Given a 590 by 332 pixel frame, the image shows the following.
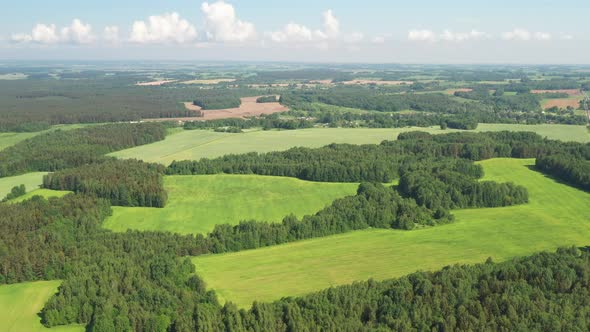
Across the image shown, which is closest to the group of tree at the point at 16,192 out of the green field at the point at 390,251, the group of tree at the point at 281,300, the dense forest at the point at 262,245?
the dense forest at the point at 262,245

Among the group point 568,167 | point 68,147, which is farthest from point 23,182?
point 568,167

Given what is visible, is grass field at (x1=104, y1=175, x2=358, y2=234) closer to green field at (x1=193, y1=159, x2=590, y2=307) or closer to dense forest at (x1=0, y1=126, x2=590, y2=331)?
dense forest at (x1=0, y1=126, x2=590, y2=331)

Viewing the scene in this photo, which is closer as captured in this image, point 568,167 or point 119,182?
→ point 119,182

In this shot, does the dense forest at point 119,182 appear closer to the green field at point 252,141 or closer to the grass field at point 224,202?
the grass field at point 224,202

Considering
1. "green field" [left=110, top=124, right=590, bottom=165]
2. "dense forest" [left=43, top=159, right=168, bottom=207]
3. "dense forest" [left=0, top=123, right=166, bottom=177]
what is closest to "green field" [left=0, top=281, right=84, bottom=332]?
"dense forest" [left=43, top=159, right=168, bottom=207]

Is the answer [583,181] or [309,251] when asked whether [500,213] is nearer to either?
[583,181]

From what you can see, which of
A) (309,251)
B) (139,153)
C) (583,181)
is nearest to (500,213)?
(583,181)

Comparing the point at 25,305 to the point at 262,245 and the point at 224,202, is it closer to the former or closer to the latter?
the point at 262,245
